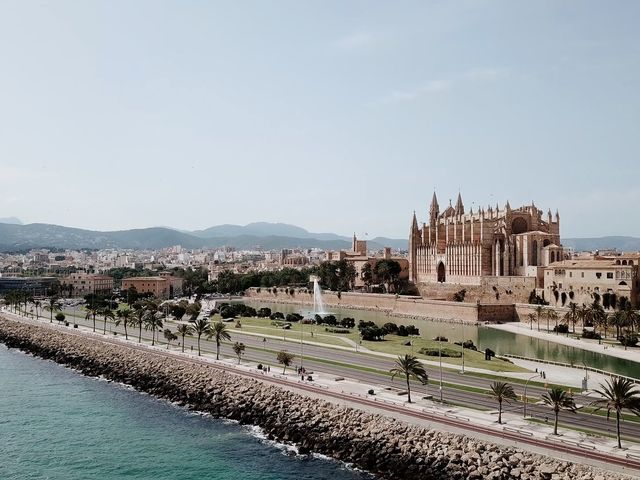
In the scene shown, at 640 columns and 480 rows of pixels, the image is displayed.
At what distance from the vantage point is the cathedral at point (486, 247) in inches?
4117

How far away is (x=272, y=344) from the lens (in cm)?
6203

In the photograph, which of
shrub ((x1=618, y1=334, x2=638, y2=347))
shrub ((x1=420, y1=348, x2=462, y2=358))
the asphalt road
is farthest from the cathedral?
the asphalt road

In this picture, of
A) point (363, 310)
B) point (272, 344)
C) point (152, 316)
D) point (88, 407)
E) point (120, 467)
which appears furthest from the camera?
point (363, 310)

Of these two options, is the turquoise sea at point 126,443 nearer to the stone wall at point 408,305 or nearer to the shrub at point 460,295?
the stone wall at point 408,305

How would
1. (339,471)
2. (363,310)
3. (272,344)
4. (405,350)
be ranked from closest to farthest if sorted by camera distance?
(339,471)
(405,350)
(272,344)
(363,310)

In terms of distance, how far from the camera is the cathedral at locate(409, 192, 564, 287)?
105m

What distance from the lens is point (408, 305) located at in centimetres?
10588

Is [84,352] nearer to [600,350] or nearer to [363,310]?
[600,350]

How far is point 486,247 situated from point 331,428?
3310 inches

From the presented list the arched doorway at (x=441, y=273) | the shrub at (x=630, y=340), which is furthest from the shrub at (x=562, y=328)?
the arched doorway at (x=441, y=273)

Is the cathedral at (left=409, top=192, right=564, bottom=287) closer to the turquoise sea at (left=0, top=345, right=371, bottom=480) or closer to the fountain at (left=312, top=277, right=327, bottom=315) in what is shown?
the fountain at (left=312, top=277, right=327, bottom=315)

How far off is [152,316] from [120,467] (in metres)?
35.3

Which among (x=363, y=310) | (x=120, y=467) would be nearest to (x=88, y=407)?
(x=120, y=467)

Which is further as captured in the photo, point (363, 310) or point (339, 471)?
point (363, 310)
